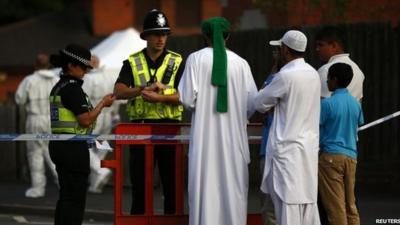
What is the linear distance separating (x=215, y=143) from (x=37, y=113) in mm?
7206

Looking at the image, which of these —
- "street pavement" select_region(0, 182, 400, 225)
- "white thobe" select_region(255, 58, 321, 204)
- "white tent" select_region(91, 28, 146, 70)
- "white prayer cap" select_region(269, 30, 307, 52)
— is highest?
"white tent" select_region(91, 28, 146, 70)

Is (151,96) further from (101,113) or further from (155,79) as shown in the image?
(101,113)

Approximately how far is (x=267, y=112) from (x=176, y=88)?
1.11m

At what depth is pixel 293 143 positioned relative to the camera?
744cm

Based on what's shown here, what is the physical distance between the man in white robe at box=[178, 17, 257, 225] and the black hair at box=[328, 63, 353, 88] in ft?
3.85

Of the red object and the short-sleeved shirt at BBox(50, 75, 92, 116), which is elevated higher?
the short-sleeved shirt at BBox(50, 75, 92, 116)

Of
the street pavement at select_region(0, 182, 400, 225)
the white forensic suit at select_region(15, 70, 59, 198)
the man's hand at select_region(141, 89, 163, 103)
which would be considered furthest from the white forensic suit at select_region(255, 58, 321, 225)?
the white forensic suit at select_region(15, 70, 59, 198)

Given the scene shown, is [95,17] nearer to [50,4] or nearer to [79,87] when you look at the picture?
[50,4]

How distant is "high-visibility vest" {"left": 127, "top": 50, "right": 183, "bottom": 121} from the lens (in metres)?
8.42

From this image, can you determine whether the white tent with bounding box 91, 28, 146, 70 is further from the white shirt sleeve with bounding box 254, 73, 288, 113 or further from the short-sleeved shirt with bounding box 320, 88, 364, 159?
the white shirt sleeve with bounding box 254, 73, 288, 113

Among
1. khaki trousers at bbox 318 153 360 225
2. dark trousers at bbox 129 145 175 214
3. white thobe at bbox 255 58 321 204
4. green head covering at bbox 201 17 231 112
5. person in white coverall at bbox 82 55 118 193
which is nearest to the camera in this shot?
white thobe at bbox 255 58 321 204

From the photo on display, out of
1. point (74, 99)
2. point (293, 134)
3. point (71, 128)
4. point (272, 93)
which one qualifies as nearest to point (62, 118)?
point (71, 128)

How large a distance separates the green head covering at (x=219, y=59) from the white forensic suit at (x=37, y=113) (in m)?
6.92

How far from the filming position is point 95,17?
110ft
